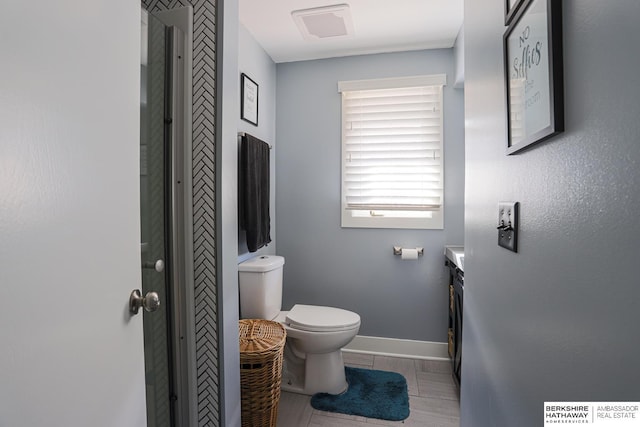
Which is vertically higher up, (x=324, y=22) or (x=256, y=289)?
(x=324, y=22)

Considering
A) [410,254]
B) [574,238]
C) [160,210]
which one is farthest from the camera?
[410,254]

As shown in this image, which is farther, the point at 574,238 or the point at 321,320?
the point at 321,320

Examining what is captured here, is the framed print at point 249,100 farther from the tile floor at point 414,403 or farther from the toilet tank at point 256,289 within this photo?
the tile floor at point 414,403

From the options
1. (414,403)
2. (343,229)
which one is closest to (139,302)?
(414,403)

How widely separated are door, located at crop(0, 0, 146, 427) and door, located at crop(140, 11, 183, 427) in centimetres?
39

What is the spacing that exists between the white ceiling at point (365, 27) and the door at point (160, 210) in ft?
3.06

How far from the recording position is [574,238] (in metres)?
0.51

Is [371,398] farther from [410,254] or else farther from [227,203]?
[227,203]

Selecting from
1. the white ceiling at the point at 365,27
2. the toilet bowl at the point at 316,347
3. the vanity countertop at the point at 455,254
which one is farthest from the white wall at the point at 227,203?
the vanity countertop at the point at 455,254

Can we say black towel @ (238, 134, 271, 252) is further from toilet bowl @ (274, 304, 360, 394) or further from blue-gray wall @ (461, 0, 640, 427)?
blue-gray wall @ (461, 0, 640, 427)

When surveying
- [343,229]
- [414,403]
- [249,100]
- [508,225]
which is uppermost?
[249,100]

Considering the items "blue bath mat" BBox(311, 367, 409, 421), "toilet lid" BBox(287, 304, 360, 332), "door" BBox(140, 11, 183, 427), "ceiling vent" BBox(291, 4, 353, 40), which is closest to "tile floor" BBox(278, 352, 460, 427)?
"blue bath mat" BBox(311, 367, 409, 421)

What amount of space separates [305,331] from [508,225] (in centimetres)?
144

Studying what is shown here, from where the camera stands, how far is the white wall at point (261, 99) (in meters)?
2.16
